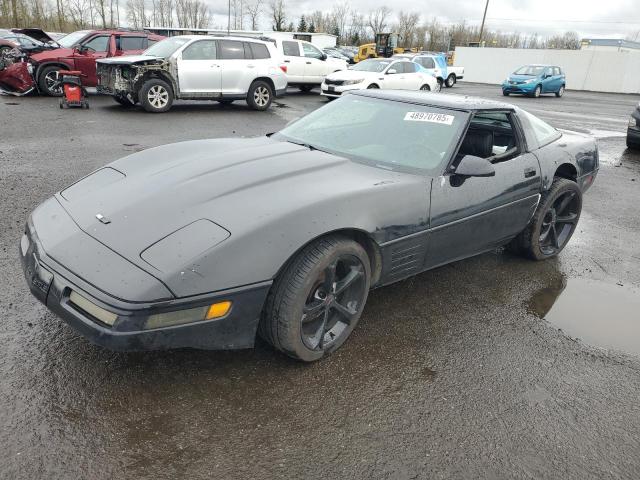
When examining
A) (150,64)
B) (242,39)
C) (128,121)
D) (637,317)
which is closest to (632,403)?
(637,317)

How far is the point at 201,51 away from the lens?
11359 mm

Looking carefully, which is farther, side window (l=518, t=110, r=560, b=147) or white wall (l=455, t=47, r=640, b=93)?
white wall (l=455, t=47, r=640, b=93)

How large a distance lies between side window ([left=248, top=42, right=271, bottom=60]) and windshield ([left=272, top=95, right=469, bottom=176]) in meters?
9.15

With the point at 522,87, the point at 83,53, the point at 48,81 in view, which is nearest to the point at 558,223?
the point at 83,53

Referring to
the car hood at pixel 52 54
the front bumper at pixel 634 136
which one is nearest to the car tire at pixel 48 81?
the car hood at pixel 52 54

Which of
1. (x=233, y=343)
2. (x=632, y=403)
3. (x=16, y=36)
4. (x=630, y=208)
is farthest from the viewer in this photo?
(x=16, y=36)

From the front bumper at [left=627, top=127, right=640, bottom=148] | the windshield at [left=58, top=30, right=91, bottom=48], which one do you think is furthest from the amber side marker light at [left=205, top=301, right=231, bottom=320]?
the windshield at [left=58, top=30, right=91, bottom=48]

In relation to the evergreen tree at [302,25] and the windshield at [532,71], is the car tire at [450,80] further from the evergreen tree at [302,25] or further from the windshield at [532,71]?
the evergreen tree at [302,25]

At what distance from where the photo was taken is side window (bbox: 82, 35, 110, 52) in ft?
42.4

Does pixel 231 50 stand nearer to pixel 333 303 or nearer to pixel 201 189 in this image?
pixel 201 189

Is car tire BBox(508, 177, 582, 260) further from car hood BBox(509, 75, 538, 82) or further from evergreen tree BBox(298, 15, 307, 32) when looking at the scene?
evergreen tree BBox(298, 15, 307, 32)

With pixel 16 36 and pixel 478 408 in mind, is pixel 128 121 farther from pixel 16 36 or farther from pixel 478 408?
pixel 478 408

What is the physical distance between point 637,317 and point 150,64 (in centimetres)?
1017

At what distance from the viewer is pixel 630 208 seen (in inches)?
245
